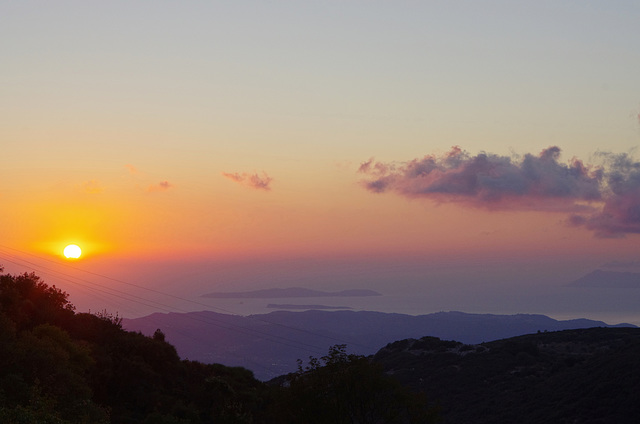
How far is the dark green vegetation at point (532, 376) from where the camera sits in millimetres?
70250

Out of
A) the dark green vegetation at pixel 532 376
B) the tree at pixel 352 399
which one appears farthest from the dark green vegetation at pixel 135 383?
the dark green vegetation at pixel 532 376

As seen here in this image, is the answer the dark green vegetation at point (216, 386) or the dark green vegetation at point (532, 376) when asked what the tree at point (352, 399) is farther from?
the dark green vegetation at point (532, 376)

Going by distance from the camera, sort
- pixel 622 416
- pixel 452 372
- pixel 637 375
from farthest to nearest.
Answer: pixel 452 372
pixel 637 375
pixel 622 416

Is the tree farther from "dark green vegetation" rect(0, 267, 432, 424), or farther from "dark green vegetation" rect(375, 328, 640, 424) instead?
"dark green vegetation" rect(375, 328, 640, 424)

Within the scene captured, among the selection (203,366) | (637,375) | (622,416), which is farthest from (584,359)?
(203,366)

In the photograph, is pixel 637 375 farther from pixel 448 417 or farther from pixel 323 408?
pixel 323 408

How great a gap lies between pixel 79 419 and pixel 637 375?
64.0 meters

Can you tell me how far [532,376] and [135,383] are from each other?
59.8m

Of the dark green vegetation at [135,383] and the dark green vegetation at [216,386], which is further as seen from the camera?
the dark green vegetation at [216,386]

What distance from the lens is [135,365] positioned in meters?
50.5

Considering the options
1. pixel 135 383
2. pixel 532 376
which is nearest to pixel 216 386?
pixel 135 383

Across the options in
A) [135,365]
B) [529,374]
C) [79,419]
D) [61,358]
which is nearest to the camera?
[79,419]

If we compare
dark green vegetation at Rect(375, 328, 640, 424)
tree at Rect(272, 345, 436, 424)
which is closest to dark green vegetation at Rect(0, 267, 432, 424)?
tree at Rect(272, 345, 436, 424)

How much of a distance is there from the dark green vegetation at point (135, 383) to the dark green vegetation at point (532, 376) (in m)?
34.2
